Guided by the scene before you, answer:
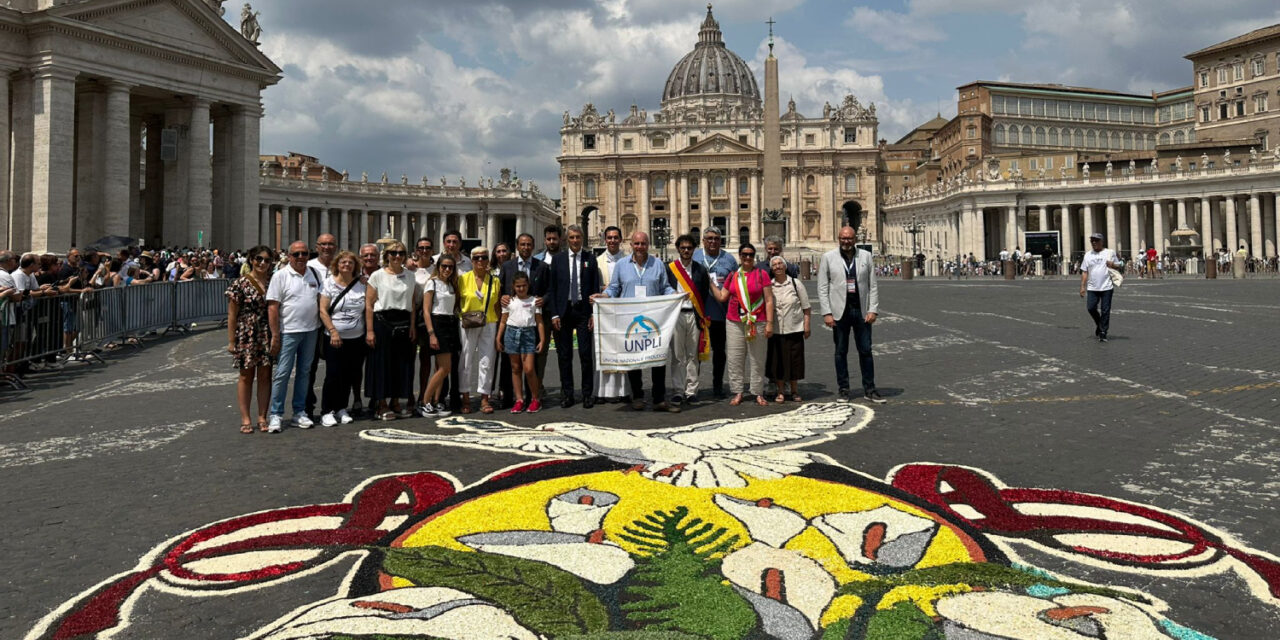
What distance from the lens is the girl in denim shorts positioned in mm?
7902

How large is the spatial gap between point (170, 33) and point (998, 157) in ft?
219

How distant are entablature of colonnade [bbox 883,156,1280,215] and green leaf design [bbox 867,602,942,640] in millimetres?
63894

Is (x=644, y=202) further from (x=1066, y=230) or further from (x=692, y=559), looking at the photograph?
(x=692, y=559)

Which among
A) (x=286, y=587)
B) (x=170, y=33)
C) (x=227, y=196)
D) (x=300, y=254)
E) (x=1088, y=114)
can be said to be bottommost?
(x=286, y=587)

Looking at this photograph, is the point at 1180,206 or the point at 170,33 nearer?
the point at 170,33

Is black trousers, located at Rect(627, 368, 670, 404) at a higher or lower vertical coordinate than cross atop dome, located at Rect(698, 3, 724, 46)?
lower

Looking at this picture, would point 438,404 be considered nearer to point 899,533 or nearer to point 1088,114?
point 899,533

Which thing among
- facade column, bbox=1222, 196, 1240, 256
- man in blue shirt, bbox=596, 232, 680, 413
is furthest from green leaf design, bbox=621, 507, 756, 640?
facade column, bbox=1222, 196, 1240, 256

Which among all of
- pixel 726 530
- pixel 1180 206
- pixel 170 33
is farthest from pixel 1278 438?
pixel 1180 206

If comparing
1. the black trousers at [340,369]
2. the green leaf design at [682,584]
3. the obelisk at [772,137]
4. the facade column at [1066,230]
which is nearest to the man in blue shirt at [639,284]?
the black trousers at [340,369]

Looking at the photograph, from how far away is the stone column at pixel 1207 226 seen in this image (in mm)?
58125

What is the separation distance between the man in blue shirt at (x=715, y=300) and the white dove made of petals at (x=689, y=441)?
1271 millimetres

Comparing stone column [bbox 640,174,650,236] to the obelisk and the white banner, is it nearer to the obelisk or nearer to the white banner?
the obelisk

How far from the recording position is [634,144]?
99.4 meters
